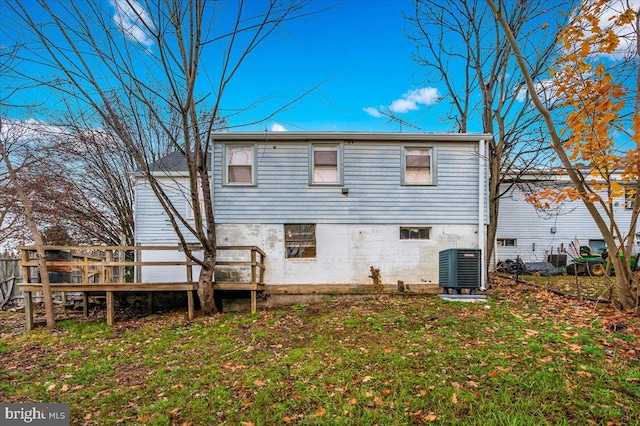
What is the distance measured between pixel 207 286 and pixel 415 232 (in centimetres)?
553

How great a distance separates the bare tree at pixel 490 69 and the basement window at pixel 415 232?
3113 millimetres

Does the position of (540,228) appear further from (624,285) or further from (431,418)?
(431,418)

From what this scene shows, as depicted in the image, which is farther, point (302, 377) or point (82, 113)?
point (82, 113)

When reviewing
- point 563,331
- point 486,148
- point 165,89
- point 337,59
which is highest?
point 337,59

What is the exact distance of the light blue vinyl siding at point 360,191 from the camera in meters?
9.16

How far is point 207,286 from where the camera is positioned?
7707 mm

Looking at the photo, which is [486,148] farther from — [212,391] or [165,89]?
[212,391]

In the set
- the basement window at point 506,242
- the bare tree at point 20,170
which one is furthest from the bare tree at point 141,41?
the basement window at point 506,242

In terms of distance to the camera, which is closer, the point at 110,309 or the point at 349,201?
the point at 110,309

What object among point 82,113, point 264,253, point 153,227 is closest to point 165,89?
point 82,113

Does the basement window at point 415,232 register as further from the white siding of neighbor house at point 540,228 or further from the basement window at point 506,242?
the basement window at point 506,242

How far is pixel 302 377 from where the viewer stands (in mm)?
4070

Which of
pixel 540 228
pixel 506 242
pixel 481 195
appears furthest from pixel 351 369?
Answer: pixel 540 228

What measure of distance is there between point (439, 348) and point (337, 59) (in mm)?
5437
